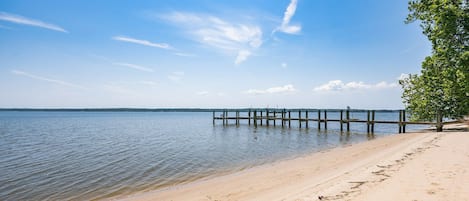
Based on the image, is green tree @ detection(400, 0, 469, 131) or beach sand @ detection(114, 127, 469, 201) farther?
green tree @ detection(400, 0, 469, 131)

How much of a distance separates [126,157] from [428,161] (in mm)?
14857

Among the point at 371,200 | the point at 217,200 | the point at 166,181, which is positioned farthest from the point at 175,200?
the point at 371,200

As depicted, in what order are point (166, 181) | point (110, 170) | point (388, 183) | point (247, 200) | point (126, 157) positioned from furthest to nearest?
1. point (126, 157)
2. point (110, 170)
3. point (166, 181)
4. point (247, 200)
5. point (388, 183)

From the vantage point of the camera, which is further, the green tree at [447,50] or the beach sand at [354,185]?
the green tree at [447,50]

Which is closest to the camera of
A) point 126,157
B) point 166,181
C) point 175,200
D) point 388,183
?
point 388,183

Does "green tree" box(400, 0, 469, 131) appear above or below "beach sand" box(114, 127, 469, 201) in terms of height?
above

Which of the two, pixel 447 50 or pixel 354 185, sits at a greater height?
pixel 447 50

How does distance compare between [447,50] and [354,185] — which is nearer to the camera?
[354,185]

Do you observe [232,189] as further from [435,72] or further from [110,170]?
[435,72]

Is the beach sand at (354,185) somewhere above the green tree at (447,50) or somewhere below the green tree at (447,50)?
below

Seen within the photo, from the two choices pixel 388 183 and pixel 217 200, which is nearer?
pixel 388 183

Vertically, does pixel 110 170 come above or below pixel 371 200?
below

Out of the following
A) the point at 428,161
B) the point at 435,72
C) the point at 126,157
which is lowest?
the point at 126,157

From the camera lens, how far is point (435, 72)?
18.8 metres
